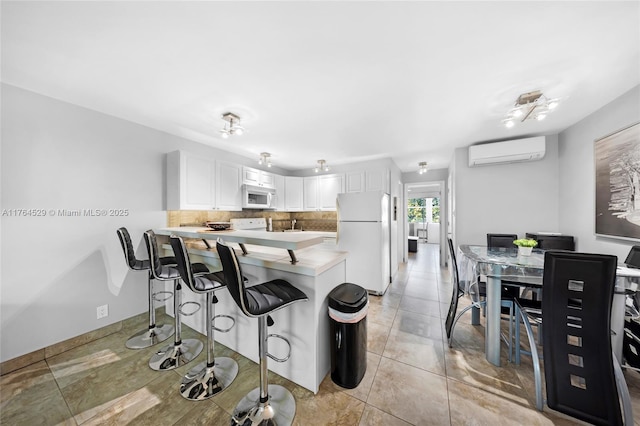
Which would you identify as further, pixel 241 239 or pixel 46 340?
pixel 46 340

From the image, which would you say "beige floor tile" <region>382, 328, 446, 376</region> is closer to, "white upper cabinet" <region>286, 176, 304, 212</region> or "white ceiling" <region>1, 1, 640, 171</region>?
"white ceiling" <region>1, 1, 640, 171</region>

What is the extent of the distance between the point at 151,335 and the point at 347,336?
2230 mm

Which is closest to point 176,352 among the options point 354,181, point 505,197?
point 354,181

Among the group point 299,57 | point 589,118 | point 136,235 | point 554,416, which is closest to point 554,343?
point 554,416

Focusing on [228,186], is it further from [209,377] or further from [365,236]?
[209,377]

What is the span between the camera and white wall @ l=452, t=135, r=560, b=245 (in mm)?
3133

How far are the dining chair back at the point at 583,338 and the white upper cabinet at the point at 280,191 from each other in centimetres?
429

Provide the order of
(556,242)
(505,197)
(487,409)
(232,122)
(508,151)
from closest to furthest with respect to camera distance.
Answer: (487,409) → (232,122) → (556,242) → (508,151) → (505,197)

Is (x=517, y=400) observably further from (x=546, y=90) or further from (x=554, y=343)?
(x=546, y=90)

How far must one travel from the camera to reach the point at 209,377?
1.68 meters

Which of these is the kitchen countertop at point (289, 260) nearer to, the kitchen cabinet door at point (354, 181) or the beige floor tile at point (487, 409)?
the beige floor tile at point (487, 409)

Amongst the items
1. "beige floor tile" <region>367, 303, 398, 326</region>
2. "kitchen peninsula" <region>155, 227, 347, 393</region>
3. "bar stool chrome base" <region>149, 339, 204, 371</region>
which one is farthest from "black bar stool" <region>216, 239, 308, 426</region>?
"beige floor tile" <region>367, 303, 398, 326</region>

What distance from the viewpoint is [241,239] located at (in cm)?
172

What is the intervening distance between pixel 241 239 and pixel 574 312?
2.36 m
